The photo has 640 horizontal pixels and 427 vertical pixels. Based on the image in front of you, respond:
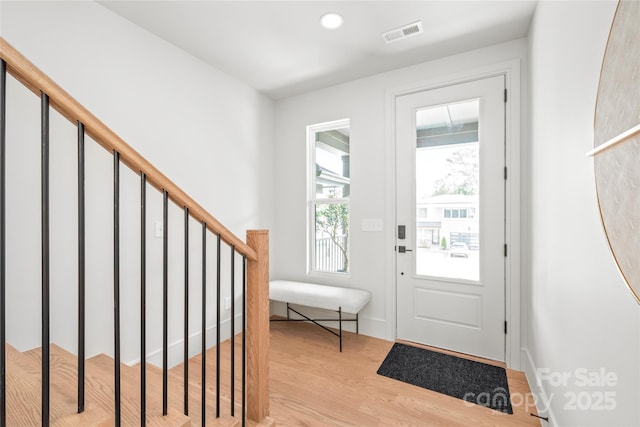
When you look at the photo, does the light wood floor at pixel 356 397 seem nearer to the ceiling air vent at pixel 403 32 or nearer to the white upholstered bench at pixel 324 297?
the white upholstered bench at pixel 324 297

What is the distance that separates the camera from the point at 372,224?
9.84 feet

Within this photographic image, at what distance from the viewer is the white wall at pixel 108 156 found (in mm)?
1646

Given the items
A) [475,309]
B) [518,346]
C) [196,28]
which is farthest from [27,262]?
[518,346]

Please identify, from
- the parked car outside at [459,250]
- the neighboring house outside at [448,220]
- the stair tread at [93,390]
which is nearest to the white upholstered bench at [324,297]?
the neighboring house outside at [448,220]

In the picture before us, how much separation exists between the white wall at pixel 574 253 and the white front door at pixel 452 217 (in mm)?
472

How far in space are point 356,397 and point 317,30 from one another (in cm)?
259

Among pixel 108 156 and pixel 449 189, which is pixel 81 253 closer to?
pixel 108 156

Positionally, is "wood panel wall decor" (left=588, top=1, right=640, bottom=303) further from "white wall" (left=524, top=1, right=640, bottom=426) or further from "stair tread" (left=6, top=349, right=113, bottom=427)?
"stair tread" (left=6, top=349, right=113, bottom=427)

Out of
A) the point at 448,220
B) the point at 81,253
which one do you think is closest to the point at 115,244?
the point at 81,253

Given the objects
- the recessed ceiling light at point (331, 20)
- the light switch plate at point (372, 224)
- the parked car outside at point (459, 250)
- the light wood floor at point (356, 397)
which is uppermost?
the recessed ceiling light at point (331, 20)

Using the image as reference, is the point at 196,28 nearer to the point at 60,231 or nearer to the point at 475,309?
the point at 60,231

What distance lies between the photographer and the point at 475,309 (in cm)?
257

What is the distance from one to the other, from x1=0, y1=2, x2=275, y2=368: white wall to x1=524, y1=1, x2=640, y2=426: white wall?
2.48 m

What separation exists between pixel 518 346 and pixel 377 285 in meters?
1.20
